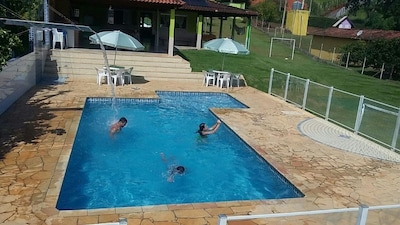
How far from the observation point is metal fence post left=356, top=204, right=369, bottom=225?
13.2ft

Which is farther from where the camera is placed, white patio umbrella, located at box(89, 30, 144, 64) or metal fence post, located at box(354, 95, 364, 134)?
white patio umbrella, located at box(89, 30, 144, 64)

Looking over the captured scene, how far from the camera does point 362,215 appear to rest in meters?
4.09

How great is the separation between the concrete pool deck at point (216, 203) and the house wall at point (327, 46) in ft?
84.5

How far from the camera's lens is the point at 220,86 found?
18188 millimetres

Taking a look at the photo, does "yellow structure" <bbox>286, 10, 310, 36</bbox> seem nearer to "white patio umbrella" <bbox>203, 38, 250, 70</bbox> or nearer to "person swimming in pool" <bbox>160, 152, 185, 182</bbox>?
"white patio umbrella" <bbox>203, 38, 250, 70</bbox>

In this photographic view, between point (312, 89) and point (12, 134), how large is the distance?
990 cm

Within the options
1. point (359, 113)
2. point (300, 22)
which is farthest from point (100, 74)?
point (300, 22)

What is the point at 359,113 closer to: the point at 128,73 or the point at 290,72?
the point at 128,73

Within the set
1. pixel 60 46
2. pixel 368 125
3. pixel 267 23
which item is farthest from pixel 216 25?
pixel 368 125

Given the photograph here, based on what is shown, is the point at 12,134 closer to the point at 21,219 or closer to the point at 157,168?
the point at 157,168

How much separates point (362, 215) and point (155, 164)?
5.86m

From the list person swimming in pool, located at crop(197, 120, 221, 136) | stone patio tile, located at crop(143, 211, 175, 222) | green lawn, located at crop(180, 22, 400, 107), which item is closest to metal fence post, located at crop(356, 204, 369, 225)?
stone patio tile, located at crop(143, 211, 175, 222)

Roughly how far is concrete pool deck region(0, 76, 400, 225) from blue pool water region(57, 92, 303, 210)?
15.3 inches

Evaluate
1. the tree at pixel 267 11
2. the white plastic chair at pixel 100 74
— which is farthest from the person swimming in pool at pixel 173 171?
the tree at pixel 267 11
